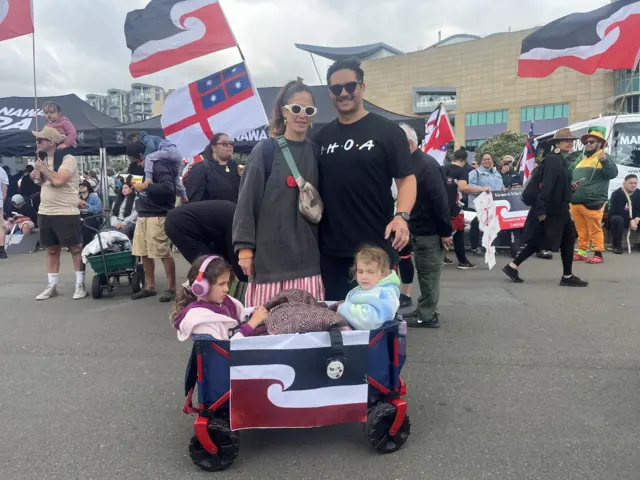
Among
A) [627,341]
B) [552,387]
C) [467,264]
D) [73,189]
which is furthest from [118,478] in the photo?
[467,264]

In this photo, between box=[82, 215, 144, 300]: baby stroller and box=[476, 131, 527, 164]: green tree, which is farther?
box=[476, 131, 527, 164]: green tree

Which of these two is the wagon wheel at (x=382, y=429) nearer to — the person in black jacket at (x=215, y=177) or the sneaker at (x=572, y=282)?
the person in black jacket at (x=215, y=177)

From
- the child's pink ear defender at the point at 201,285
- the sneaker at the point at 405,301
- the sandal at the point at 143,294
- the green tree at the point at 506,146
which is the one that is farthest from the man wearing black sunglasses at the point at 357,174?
the green tree at the point at 506,146

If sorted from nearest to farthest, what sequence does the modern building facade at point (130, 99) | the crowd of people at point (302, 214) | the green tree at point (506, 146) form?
the crowd of people at point (302, 214)
the green tree at point (506, 146)
the modern building facade at point (130, 99)

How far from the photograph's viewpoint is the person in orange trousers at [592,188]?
7.84 metres

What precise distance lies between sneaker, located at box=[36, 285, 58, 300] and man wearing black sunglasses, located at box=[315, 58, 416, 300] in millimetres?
4747

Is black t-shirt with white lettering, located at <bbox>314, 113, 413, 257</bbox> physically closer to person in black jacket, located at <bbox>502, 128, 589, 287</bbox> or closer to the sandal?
the sandal

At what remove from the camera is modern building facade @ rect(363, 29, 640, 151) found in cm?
5844

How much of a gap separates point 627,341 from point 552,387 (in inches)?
54.5

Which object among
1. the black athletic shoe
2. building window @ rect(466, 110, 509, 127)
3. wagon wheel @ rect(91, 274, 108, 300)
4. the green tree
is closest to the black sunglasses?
wagon wheel @ rect(91, 274, 108, 300)

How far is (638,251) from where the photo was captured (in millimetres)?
9328

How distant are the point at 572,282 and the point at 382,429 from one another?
4876 mm

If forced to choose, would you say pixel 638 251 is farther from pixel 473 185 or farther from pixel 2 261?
pixel 2 261

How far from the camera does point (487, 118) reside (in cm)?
6769
